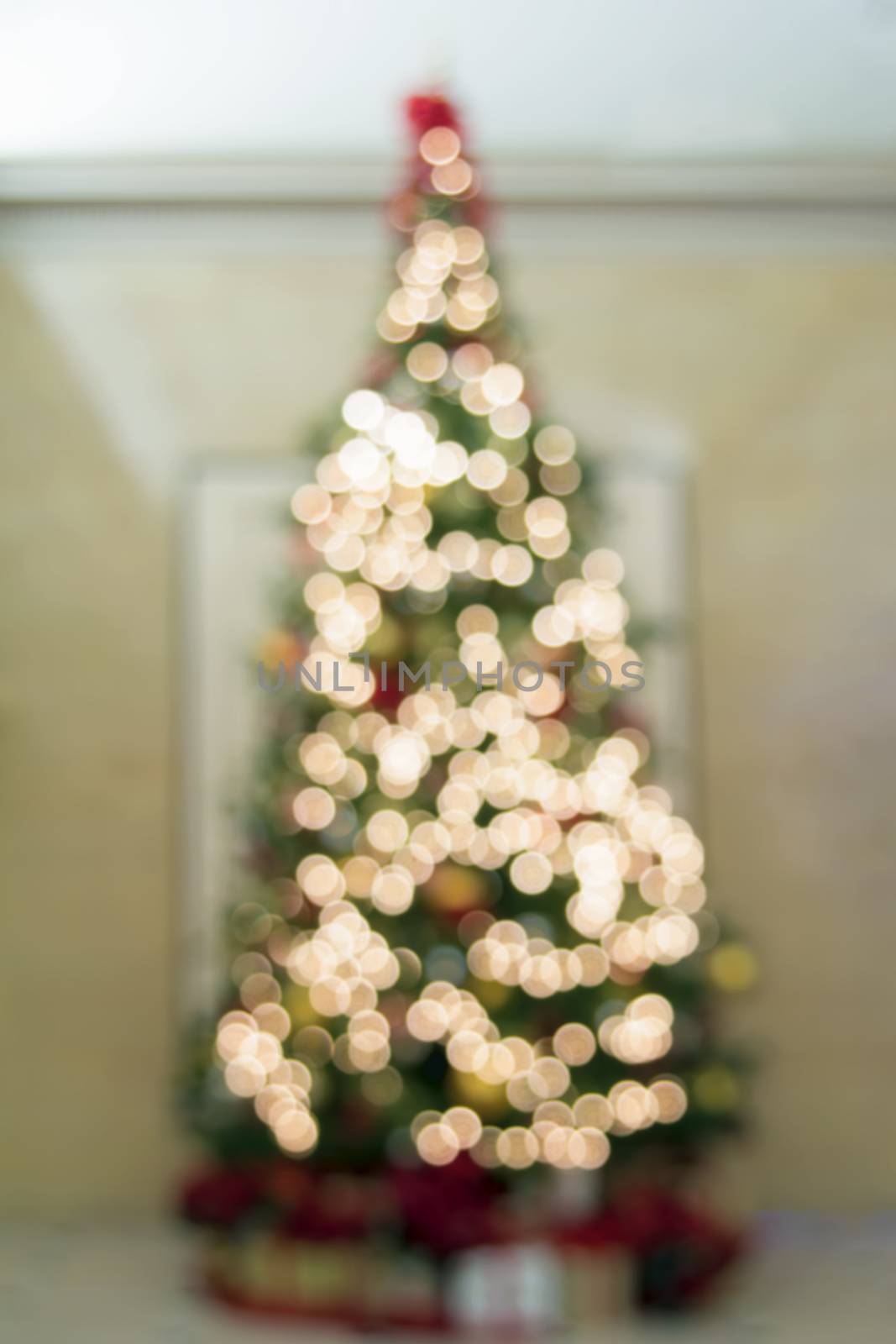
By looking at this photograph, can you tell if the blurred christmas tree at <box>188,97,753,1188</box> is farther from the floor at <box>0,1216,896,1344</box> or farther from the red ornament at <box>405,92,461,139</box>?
the floor at <box>0,1216,896,1344</box>

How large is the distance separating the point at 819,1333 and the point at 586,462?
6.14 feet

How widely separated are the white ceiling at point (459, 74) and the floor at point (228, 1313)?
9.19ft

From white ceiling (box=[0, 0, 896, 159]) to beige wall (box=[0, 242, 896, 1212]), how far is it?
349mm

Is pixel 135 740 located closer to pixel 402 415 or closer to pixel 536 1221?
pixel 402 415

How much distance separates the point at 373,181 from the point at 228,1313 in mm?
2945

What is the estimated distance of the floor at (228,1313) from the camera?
10.2ft

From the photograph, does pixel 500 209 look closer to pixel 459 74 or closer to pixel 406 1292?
pixel 459 74

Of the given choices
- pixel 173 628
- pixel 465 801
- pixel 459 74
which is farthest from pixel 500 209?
pixel 465 801

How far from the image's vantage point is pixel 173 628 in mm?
4273

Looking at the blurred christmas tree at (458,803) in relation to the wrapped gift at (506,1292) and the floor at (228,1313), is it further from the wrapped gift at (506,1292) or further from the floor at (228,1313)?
the floor at (228,1313)

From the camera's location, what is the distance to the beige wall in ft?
13.8

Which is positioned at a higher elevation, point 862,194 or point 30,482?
point 862,194

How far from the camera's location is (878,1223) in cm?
412

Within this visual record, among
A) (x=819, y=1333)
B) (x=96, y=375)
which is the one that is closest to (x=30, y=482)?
(x=96, y=375)
